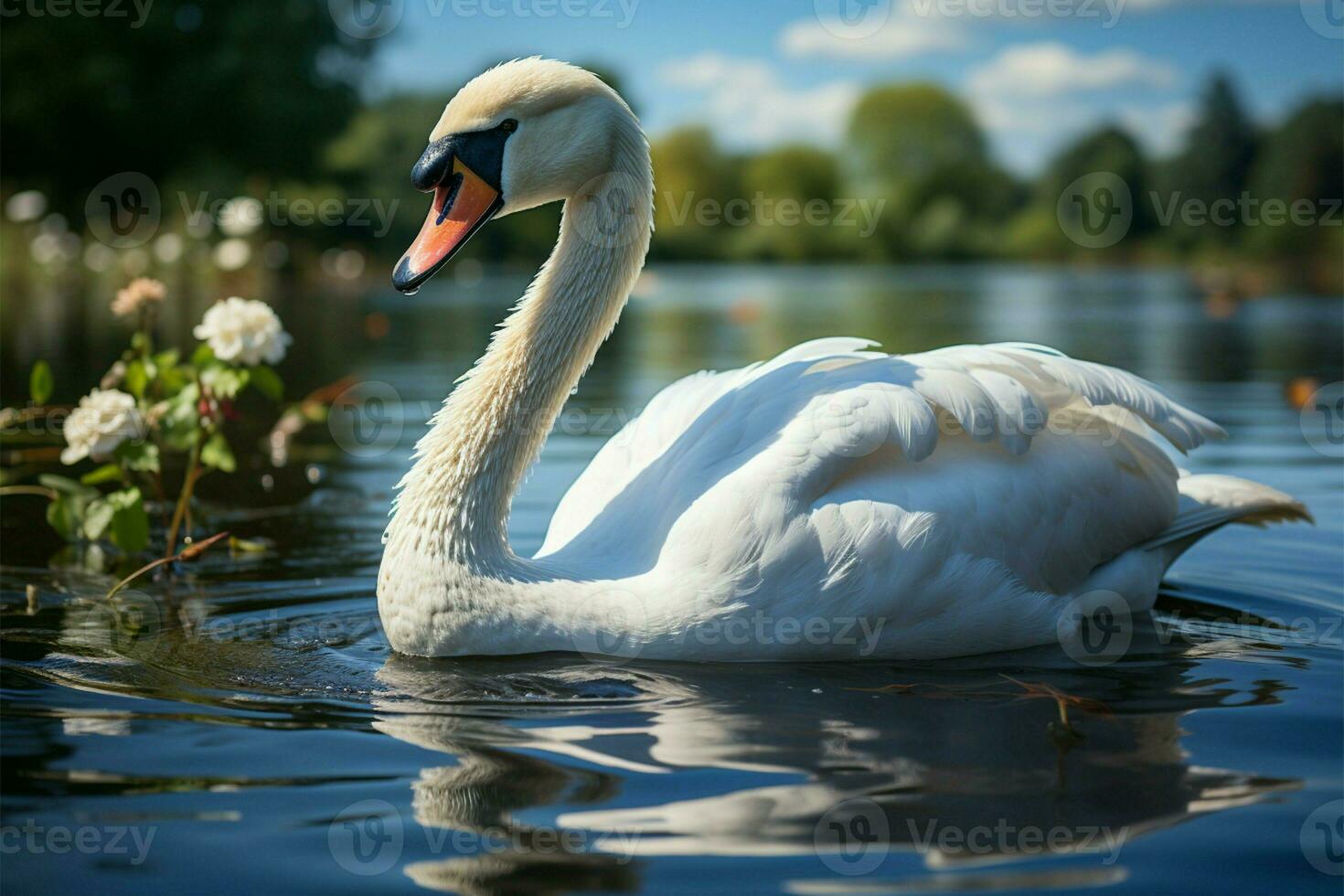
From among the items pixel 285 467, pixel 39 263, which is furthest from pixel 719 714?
pixel 39 263

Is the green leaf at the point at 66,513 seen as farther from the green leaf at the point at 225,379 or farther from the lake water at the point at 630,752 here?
the green leaf at the point at 225,379

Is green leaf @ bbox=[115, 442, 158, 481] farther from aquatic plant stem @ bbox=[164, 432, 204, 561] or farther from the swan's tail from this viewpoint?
the swan's tail

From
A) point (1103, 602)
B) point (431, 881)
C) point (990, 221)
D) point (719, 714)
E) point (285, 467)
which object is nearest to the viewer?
point (431, 881)

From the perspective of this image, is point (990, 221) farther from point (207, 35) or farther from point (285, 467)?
point (285, 467)

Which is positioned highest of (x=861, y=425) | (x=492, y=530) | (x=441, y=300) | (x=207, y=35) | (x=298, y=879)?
(x=207, y=35)

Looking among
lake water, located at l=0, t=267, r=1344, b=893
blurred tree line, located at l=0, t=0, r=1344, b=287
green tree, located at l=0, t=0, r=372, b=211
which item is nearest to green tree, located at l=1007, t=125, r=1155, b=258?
blurred tree line, located at l=0, t=0, r=1344, b=287

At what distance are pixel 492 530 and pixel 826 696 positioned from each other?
1207mm

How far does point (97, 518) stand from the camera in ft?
20.2

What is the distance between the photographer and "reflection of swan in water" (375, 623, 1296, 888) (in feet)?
11.2

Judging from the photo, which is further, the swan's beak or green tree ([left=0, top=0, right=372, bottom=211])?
green tree ([left=0, top=0, right=372, bottom=211])

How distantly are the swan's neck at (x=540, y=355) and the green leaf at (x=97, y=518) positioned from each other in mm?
1704

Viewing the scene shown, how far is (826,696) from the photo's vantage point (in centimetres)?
449

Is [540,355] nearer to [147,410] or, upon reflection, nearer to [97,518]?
[97,518]

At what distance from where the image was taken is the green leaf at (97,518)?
20.1 ft
